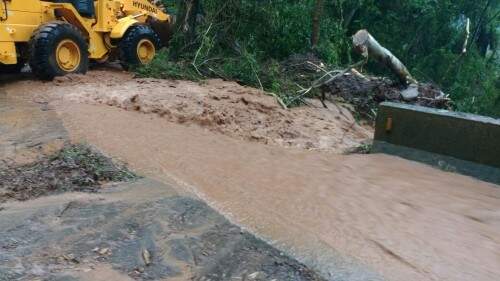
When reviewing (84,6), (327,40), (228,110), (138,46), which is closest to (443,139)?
(228,110)

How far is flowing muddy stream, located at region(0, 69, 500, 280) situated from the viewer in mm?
3672

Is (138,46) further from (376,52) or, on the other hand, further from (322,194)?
(322,194)

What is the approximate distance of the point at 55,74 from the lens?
920 cm

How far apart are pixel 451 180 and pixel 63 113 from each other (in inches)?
193

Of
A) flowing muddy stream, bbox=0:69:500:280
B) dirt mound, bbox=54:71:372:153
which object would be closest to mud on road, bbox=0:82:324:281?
flowing muddy stream, bbox=0:69:500:280

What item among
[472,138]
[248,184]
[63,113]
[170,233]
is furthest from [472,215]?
[63,113]

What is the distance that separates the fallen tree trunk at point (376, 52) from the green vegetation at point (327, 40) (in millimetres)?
1230

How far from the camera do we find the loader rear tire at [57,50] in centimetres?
888

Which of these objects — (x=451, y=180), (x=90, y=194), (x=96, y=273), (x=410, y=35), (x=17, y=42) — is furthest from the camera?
(x=410, y=35)

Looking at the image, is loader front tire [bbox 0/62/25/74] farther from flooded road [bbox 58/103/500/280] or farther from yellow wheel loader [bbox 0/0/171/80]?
flooded road [bbox 58/103/500/280]

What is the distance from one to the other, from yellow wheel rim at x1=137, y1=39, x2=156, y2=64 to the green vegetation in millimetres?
407

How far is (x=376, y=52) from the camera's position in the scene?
10523 millimetres

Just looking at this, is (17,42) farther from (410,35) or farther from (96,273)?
(410,35)

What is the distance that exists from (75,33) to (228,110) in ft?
11.4
